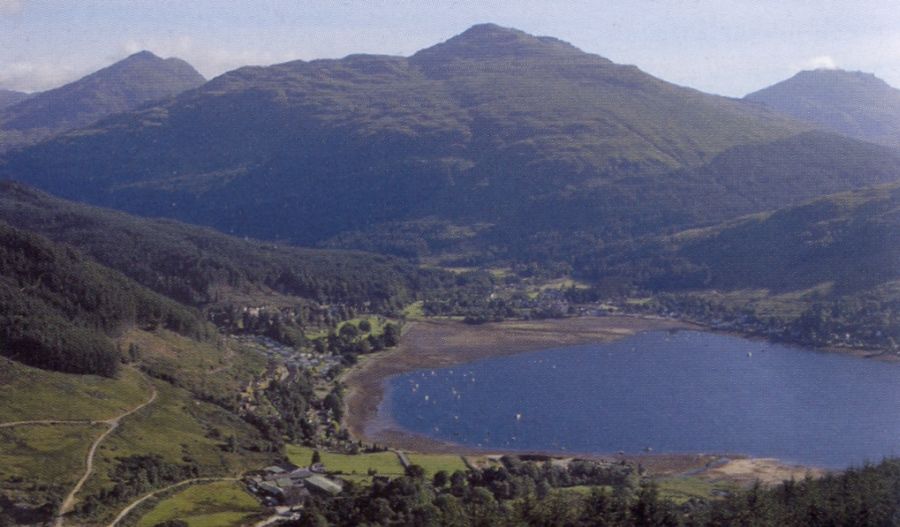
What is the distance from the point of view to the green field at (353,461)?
69250 mm

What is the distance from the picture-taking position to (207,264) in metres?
136

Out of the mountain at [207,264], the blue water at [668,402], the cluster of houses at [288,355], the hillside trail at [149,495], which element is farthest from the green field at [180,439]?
the mountain at [207,264]

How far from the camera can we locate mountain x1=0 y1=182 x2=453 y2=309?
129125 mm

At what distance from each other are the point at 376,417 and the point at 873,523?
54.8m

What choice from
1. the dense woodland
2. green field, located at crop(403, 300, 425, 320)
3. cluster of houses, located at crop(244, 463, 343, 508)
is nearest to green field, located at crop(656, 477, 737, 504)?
the dense woodland

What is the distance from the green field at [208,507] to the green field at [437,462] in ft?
46.5

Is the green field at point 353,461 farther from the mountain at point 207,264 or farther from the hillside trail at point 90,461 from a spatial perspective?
the mountain at point 207,264

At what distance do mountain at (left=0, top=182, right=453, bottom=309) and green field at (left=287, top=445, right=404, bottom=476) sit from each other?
183 feet

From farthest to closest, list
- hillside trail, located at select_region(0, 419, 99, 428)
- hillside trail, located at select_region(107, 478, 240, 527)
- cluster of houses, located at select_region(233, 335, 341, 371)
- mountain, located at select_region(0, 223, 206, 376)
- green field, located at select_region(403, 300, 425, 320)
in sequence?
1. green field, located at select_region(403, 300, 425, 320)
2. cluster of houses, located at select_region(233, 335, 341, 371)
3. mountain, located at select_region(0, 223, 206, 376)
4. hillside trail, located at select_region(0, 419, 99, 428)
5. hillside trail, located at select_region(107, 478, 240, 527)

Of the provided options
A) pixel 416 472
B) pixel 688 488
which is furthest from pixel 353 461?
pixel 688 488

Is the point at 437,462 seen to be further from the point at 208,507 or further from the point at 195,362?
the point at 195,362

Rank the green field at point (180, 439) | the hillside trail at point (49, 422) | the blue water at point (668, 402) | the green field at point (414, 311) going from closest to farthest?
1. the hillside trail at point (49, 422)
2. the green field at point (180, 439)
3. the blue water at point (668, 402)
4. the green field at point (414, 311)

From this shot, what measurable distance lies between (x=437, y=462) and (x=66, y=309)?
34.4m

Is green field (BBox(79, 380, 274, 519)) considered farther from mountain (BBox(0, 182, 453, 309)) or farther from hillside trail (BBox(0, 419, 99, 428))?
mountain (BBox(0, 182, 453, 309))
